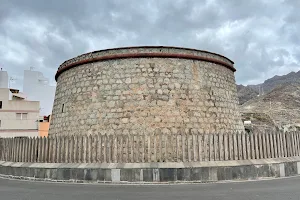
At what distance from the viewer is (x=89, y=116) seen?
42.1 feet

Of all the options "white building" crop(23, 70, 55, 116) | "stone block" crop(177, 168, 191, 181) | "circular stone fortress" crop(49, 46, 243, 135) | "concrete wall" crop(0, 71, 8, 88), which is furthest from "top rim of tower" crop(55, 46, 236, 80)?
"white building" crop(23, 70, 55, 116)

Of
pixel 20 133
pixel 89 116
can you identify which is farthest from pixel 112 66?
pixel 20 133

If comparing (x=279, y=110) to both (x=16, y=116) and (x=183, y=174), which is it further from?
(x=183, y=174)

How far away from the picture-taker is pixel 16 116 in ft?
120

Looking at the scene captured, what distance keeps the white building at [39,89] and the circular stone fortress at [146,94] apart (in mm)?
33340

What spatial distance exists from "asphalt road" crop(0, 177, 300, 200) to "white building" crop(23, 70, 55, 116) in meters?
38.4

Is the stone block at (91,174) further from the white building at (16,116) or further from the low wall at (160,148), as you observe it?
the white building at (16,116)

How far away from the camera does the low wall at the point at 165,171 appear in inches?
353

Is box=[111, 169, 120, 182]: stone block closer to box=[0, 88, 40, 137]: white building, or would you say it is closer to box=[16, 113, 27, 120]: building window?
box=[0, 88, 40, 137]: white building

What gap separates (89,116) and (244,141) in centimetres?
659

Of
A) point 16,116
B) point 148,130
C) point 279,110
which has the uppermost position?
point 279,110

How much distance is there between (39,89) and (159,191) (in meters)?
41.6

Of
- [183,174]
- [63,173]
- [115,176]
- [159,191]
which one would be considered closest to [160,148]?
[183,174]

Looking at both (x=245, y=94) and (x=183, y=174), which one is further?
(x=245, y=94)
